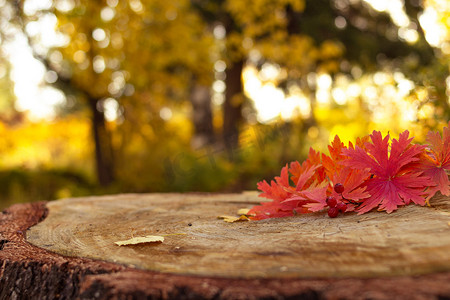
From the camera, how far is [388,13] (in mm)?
9961

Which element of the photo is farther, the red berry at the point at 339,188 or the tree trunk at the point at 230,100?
the tree trunk at the point at 230,100

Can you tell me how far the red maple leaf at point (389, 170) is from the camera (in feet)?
4.05

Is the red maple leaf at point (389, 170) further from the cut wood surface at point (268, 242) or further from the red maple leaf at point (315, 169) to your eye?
the red maple leaf at point (315, 169)

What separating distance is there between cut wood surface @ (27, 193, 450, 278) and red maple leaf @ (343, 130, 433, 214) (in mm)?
42

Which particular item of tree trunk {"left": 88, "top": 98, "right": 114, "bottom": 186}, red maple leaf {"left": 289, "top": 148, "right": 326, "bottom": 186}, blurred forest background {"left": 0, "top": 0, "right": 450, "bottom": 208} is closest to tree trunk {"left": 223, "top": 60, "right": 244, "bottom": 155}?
blurred forest background {"left": 0, "top": 0, "right": 450, "bottom": 208}

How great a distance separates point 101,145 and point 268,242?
597 cm

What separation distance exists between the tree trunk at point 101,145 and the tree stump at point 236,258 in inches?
198

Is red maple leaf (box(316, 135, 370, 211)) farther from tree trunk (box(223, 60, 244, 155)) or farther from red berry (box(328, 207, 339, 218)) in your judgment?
tree trunk (box(223, 60, 244, 155))

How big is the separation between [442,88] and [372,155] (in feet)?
9.49

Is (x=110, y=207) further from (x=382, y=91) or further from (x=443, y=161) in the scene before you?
(x=382, y=91)

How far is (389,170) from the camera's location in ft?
4.19

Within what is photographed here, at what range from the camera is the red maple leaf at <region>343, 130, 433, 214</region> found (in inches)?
48.6

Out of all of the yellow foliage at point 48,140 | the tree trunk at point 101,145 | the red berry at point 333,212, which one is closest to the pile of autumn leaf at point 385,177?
the red berry at point 333,212

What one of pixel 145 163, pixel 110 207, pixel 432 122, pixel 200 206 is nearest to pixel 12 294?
pixel 110 207
